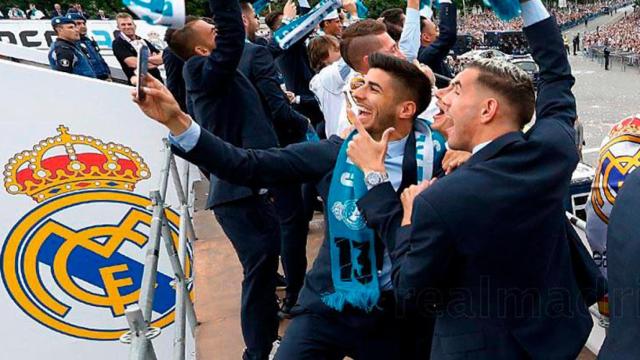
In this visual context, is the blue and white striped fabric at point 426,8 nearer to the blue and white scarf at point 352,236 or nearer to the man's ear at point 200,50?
the man's ear at point 200,50

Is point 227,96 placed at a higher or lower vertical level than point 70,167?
higher

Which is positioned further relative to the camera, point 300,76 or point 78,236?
point 300,76

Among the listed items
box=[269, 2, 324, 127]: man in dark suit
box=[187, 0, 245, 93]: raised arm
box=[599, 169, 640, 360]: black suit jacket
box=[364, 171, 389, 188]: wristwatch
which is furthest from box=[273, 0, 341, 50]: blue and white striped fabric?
box=[599, 169, 640, 360]: black suit jacket

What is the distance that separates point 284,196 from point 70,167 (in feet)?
7.11

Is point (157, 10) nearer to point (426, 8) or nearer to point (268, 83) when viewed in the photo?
point (268, 83)

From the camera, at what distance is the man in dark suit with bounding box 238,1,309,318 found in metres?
3.48

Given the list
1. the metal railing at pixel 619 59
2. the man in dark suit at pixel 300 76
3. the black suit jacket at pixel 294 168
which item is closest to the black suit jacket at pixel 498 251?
the black suit jacket at pixel 294 168

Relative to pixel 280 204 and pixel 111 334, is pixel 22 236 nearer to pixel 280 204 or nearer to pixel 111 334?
pixel 111 334

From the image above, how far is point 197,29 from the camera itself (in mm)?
3162

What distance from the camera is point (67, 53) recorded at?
21.0 feet

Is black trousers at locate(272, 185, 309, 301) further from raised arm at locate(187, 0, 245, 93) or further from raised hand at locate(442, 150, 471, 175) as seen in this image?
raised hand at locate(442, 150, 471, 175)

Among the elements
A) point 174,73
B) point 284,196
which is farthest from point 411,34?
point 174,73

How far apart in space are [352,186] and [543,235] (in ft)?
2.35

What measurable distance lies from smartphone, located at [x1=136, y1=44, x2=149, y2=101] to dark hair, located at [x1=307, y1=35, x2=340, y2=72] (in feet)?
9.08
